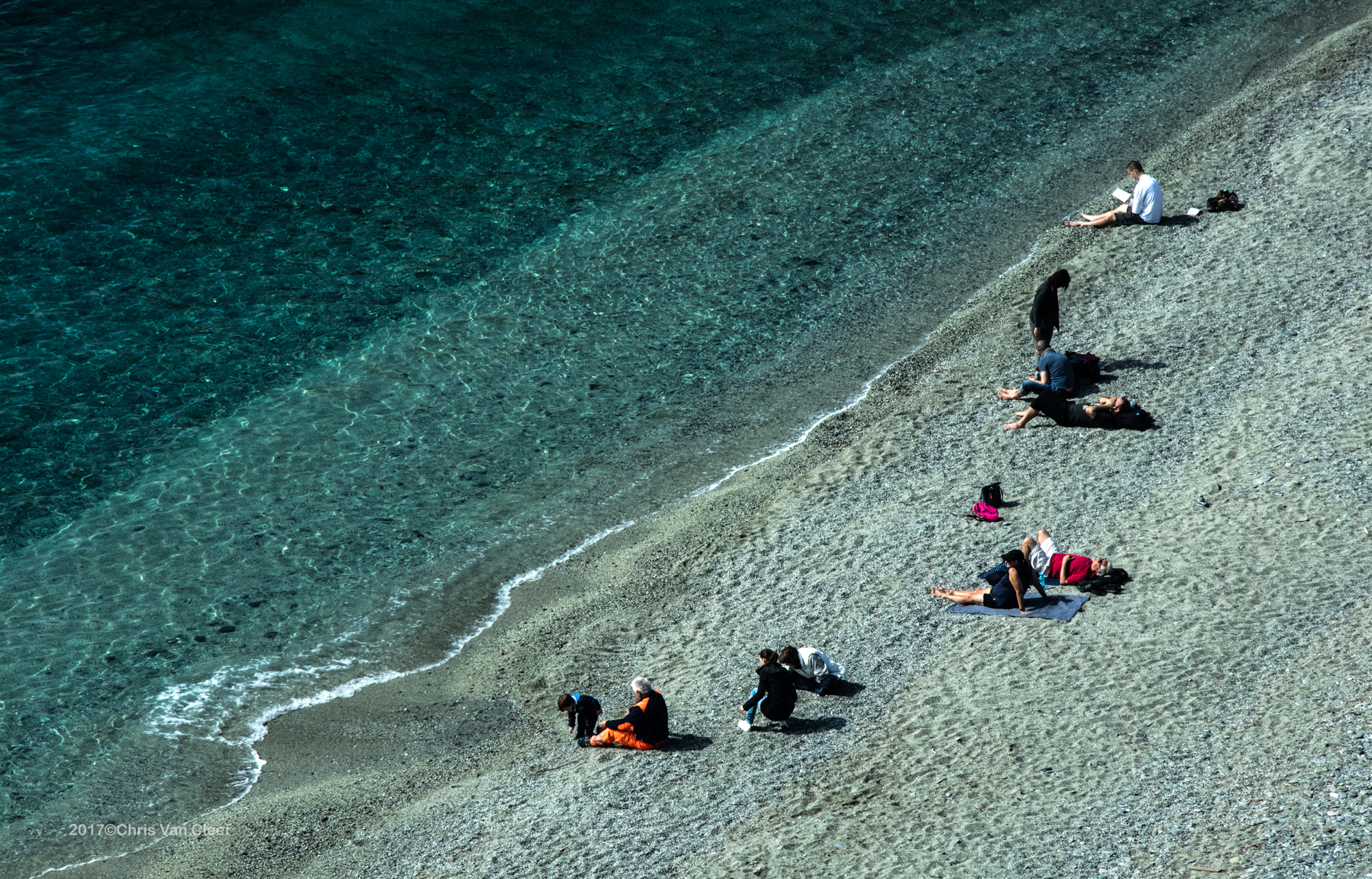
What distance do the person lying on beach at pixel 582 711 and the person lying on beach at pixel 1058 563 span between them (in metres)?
5.75

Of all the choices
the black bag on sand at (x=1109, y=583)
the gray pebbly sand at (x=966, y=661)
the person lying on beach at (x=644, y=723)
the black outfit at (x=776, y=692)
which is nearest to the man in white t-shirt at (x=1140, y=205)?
the gray pebbly sand at (x=966, y=661)

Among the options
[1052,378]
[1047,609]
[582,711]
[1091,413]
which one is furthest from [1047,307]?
[582,711]

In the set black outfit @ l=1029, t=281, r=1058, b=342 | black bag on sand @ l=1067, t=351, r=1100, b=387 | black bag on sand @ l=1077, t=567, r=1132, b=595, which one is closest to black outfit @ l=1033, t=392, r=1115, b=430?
black bag on sand @ l=1067, t=351, r=1100, b=387

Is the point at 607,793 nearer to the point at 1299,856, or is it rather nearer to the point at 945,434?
the point at 1299,856

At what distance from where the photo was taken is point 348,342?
79.0 feet

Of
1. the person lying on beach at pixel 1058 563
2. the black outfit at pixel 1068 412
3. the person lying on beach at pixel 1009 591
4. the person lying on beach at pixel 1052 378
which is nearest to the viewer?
the person lying on beach at pixel 1009 591

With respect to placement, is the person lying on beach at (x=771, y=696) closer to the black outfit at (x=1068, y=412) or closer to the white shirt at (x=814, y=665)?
the white shirt at (x=814, y=665)

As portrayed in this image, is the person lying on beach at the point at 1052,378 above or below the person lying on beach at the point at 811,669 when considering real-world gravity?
above

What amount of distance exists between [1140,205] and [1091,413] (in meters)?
7.60

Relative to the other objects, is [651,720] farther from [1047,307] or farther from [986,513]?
[1047,307]

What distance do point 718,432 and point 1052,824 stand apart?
10.9 meters

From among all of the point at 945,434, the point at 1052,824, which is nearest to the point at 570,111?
the point at 945,434

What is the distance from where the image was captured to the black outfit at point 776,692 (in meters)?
13.4

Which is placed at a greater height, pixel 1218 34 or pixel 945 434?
pixel 1218 34
